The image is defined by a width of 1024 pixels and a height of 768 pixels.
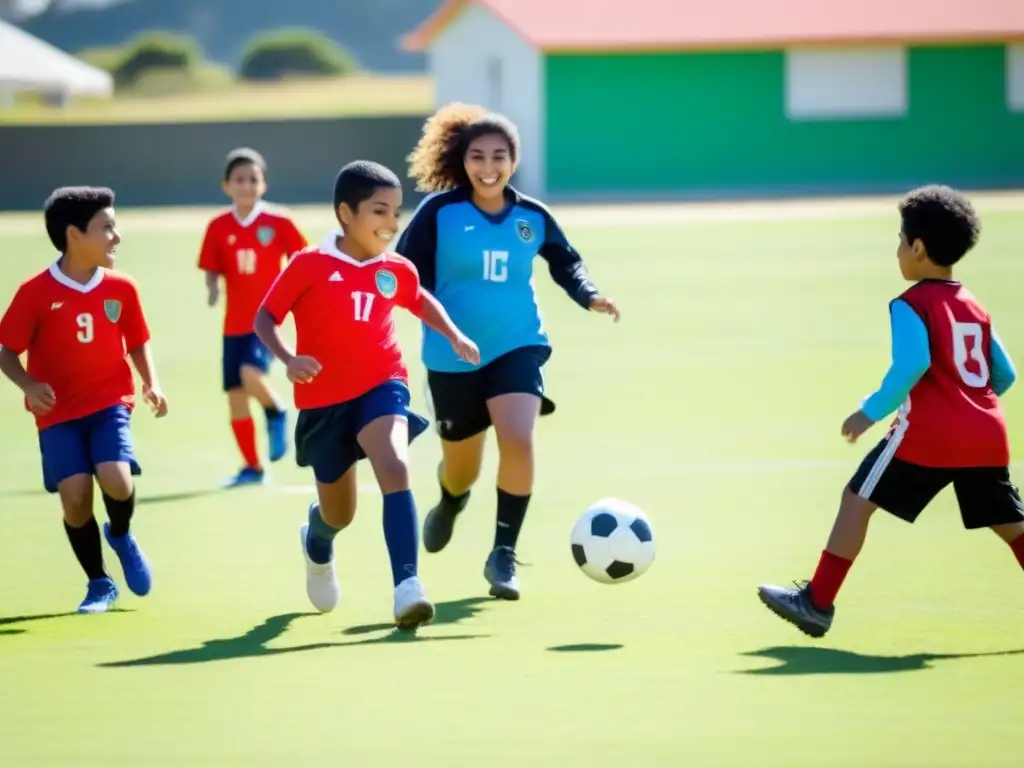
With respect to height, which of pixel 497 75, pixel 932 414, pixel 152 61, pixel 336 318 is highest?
pixel 152 61

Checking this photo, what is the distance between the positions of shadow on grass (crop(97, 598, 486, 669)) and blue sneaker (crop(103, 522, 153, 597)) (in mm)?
643

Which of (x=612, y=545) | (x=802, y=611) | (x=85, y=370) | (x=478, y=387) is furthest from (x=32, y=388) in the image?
(x=802, y=611)

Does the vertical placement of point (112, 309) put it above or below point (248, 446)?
above

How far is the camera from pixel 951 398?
22.3 ft

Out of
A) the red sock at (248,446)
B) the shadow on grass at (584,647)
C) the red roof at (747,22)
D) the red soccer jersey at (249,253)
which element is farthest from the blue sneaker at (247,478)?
the red roof at (747,22)

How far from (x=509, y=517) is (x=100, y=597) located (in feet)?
5.64

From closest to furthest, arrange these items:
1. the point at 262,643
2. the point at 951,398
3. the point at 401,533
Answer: the point at 951,398 < the point at 262,643 < the point at 401,533

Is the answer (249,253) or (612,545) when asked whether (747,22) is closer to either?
(249,253)

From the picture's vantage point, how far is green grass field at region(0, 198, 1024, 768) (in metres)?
5.56

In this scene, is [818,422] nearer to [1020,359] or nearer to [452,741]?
[1020,359]

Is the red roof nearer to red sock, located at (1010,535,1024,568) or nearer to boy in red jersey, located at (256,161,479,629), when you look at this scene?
boy in red jersey, located at (256,161,479,629)

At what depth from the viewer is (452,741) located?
5527mm

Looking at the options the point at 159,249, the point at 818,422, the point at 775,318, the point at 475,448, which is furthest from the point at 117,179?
the point at 475,448

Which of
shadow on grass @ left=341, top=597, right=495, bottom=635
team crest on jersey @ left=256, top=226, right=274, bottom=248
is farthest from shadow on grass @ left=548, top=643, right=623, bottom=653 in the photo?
team crest on jersey @ left=256, top=226, right=274, bottom=248
